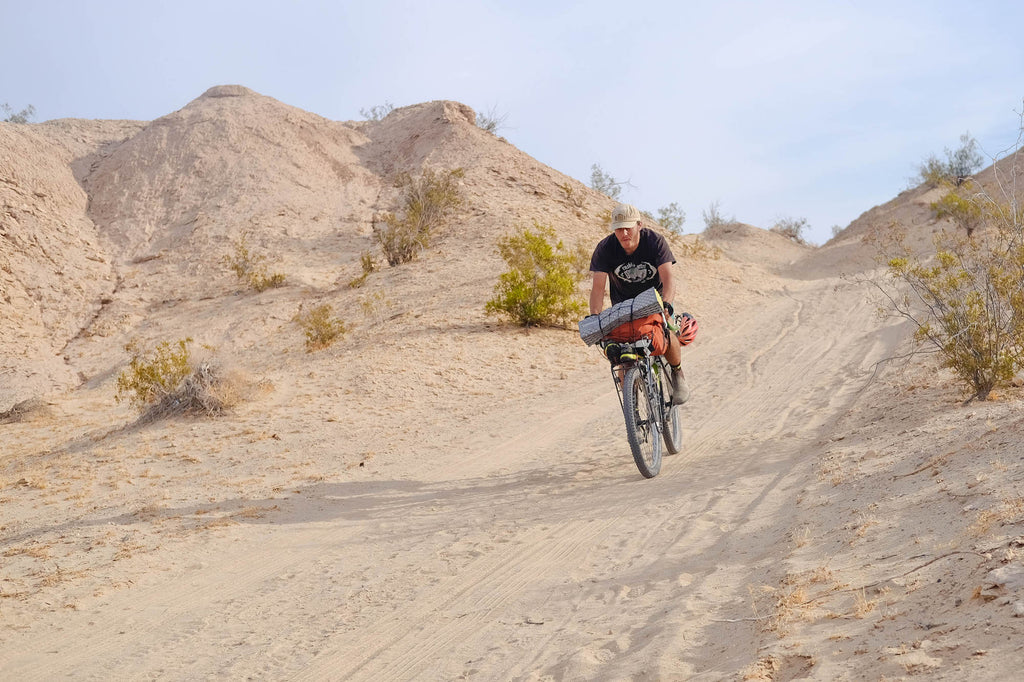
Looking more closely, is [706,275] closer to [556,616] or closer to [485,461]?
[485,461]

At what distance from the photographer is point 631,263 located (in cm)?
620

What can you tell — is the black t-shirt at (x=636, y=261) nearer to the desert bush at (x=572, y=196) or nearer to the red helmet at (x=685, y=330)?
the red helmet at (x=685, y=330)

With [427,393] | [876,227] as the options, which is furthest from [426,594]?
[876,227]

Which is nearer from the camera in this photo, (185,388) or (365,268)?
(185,388)

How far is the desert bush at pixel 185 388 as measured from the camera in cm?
941

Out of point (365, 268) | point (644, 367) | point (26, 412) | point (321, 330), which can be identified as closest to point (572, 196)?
point (365, 268)

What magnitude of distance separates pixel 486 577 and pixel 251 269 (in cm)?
1676

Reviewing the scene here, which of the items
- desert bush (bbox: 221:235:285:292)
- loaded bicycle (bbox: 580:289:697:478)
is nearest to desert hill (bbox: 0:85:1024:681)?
loaded bicycle (bbox: 580:289:697:478)

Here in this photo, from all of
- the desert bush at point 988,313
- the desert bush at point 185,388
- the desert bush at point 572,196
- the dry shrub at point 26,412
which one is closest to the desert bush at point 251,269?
the dry shrub at point 26,412

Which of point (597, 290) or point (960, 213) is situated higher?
point (960, 213)

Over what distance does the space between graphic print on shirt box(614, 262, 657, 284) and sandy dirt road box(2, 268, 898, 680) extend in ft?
5.06

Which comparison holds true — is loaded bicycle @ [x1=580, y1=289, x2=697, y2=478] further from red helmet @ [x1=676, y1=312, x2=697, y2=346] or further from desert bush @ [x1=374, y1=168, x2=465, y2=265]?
desert bush @ [x1=374, y1=168, x2=465, y2=265]

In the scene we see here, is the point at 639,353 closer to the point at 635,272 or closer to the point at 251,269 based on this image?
the point at 635,272

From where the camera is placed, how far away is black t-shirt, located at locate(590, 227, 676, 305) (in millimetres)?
6137
